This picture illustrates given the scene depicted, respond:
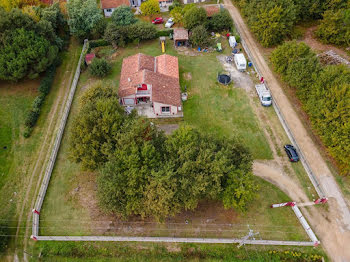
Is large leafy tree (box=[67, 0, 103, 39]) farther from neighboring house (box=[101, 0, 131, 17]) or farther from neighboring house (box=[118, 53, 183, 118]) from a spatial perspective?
neighboring house (box=[118, 53, 183, 118])

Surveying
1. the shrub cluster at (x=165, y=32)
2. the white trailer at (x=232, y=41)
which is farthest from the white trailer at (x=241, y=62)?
the shrub cluster at (x=165, y=32)

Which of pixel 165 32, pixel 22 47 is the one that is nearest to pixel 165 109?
pixel 165 32

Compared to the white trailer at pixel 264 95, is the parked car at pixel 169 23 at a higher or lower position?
higher

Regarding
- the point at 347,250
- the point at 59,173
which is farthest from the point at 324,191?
the point at 59,173

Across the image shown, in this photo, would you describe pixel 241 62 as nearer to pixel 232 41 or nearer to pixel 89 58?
pixel 232 41

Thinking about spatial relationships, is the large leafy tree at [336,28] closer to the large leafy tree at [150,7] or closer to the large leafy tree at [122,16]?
the large leafy tree at [150,7]

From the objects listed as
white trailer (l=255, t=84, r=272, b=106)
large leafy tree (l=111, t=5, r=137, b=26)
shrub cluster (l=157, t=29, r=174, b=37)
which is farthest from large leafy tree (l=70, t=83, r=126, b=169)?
large leafy tree (l=111, t=5, r=137, b=26)

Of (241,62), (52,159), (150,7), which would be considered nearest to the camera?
(52,159)
